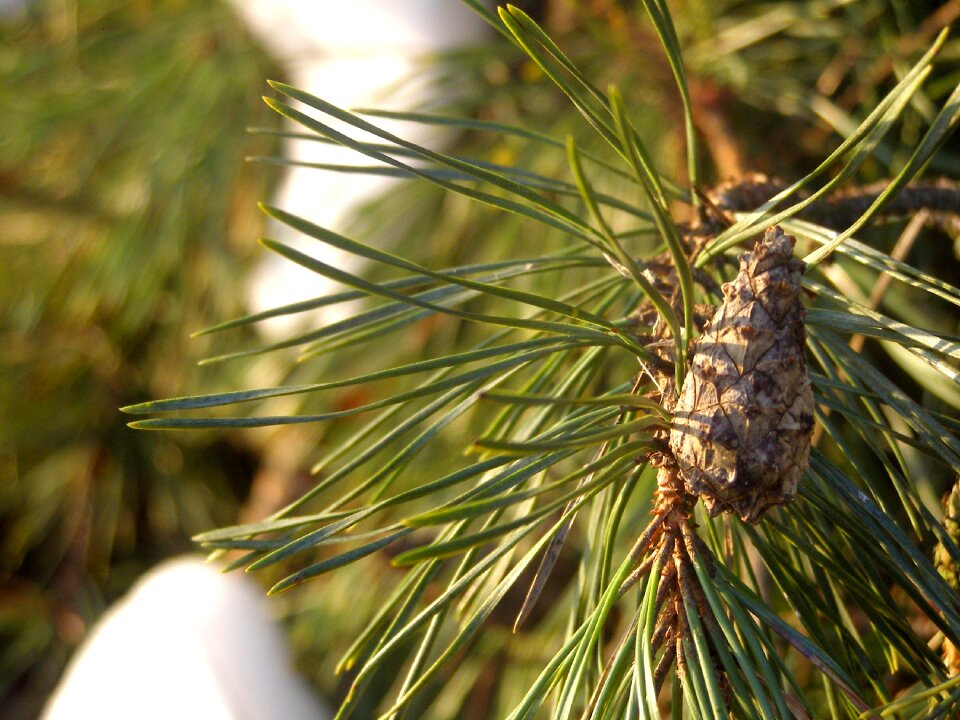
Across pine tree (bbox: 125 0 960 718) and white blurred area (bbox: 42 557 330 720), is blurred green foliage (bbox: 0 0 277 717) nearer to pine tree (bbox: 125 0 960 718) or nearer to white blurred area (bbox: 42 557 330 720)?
white blurred area (bbox: 42 557 330 720)

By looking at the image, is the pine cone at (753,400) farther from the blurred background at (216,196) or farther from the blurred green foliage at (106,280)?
the blurred green foliage at (106,280)

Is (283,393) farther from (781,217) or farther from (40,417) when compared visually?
(40,417)

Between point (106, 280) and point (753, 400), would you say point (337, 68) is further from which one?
point (753, 400)

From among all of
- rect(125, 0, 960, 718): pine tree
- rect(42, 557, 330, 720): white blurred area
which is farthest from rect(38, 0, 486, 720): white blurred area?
rect(125, 0, 960, 718): pine tree

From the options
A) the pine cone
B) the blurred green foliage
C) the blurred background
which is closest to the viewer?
the pine cone

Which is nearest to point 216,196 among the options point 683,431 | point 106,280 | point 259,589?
point 106,280

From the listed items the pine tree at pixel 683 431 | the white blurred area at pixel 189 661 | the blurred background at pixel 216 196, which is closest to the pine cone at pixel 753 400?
the pine tree at pixel 683 431

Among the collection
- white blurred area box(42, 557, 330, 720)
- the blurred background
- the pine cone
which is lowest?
the pine cone
